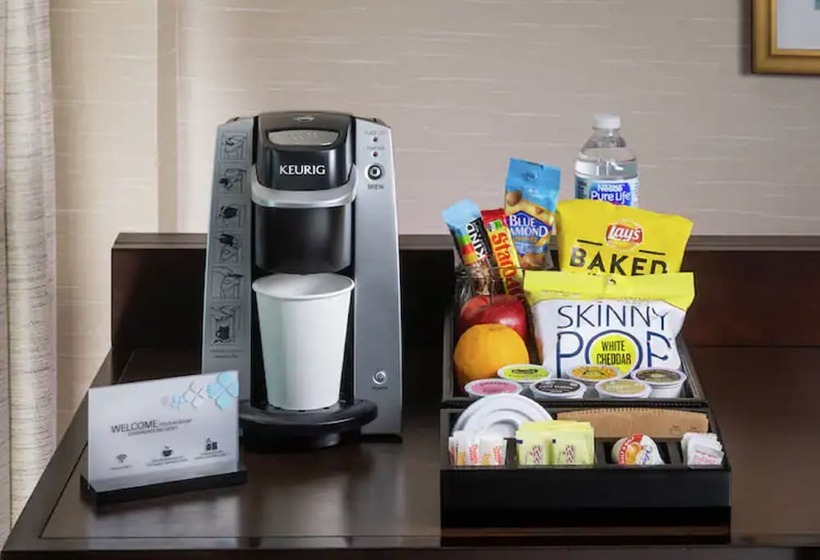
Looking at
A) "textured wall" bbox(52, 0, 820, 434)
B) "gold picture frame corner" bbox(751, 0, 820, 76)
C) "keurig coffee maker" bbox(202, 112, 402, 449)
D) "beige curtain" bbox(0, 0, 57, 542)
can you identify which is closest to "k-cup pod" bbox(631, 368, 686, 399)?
"keurig coffee maker" bbox(202, 112, 402, 449)

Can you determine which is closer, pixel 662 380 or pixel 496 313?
pixel 662 380

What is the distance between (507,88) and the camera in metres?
2.76

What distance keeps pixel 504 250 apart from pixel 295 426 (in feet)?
1.03

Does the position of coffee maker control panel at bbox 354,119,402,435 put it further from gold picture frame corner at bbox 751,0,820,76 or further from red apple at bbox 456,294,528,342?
gold picture frame corner at bbox 751,0,820,76

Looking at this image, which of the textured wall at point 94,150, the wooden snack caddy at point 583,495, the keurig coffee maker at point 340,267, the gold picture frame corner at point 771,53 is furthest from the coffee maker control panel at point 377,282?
the gold picture frame corner at point 771,53

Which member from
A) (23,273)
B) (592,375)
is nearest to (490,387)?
(592,375)

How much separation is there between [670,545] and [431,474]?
232 millimetres

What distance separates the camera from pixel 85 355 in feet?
7.67

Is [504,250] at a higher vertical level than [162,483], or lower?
higher

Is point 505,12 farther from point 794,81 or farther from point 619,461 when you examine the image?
point 619,461

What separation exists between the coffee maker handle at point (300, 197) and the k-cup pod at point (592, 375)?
273mm

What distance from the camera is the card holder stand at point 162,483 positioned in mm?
1047

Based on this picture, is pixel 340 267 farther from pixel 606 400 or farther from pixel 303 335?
pixel 606 400

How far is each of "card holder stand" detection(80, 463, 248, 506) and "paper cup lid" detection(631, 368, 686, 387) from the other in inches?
15.0
